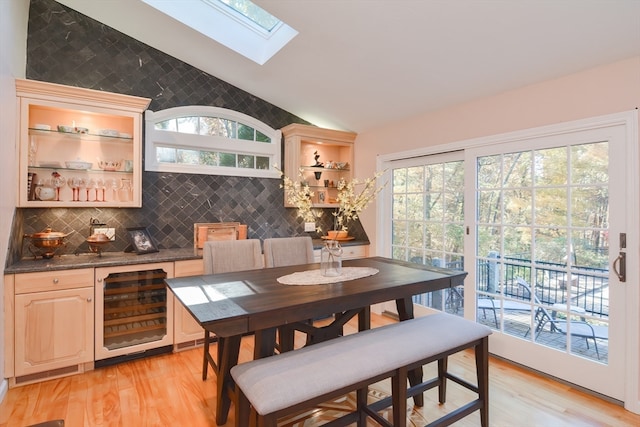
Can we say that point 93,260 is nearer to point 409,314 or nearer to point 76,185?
point 76,185

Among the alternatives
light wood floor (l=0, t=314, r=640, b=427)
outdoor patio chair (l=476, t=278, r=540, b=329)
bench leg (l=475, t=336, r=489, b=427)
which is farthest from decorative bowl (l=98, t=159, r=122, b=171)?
outdoor patio chair (l=476, t=278, r=540, b=329)

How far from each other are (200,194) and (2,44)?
1.86m

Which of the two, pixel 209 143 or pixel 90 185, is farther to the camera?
pixel 209 143

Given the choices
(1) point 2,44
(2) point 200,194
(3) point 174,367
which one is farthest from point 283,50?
(3) point 174,367

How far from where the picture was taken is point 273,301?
5.32ft

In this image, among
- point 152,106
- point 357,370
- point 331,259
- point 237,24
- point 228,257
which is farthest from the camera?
point 152,106

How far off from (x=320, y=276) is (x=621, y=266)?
6.53ft

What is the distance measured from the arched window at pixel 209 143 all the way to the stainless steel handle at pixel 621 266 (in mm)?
3086

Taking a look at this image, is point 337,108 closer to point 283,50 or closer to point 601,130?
point 283,50

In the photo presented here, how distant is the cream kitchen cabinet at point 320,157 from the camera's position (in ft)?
12.8

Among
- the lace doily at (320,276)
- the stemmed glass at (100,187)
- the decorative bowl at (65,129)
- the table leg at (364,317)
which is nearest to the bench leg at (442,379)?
the table leg at (364,317)

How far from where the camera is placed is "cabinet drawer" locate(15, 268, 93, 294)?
2311 mm

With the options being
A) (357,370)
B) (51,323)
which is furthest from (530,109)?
(51,323)

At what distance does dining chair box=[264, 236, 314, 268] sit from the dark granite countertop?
2.39ft
